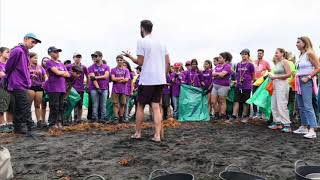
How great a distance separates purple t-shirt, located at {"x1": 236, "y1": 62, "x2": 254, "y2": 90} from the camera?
31.1 ft

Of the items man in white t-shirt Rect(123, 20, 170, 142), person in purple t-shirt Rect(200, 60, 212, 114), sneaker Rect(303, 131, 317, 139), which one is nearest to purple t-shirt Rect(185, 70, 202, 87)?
person in purple t-shirt Rect(200, 60, 212, 114)

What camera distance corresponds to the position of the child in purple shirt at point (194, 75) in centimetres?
1114

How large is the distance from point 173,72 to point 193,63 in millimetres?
828

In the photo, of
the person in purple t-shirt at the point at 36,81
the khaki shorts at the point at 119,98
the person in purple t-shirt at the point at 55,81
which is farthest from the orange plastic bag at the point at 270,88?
the person in purple t-shirt at the point at 36,81

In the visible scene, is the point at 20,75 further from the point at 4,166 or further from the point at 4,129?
the point at 4,166

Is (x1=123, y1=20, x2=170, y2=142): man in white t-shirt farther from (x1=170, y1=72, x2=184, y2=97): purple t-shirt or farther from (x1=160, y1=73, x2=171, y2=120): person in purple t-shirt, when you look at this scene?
(x1=170, y1=72, x2=184, y2=97): purple t-shirt

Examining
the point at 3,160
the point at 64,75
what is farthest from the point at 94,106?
the point at 3,160

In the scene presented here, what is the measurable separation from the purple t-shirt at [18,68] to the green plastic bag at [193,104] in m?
5.03

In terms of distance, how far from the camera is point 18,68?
7.24m

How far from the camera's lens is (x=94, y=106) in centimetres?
1008

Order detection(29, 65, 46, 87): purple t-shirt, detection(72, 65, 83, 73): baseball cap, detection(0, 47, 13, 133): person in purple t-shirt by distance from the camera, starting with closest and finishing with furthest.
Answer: detection(0, 47, 13, 133): person in purple t-shirt < detection(29, 65, 46, 87): purple t-shirt < detection(72, 65, 83, 73): baseball cap

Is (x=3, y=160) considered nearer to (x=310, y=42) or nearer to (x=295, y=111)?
(x=310, y=42)

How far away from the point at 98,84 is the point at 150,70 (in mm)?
4130

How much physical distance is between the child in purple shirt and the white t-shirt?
498cm
